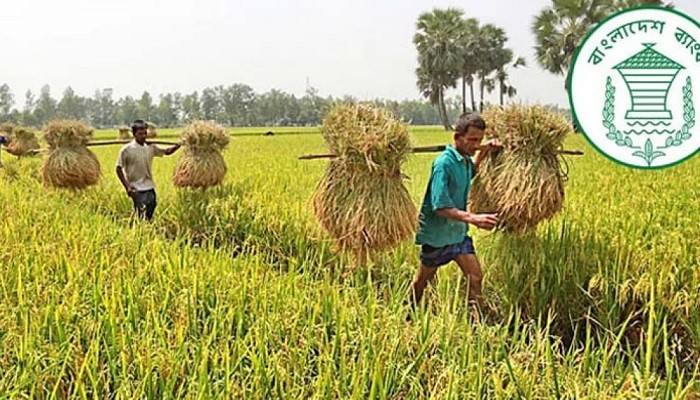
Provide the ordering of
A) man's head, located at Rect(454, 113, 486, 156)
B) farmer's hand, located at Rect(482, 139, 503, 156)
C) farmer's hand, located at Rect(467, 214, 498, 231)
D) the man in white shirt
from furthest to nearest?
1. the man in white shirt
2. farmer's hand, located at Rect(482, 139, 503, 156)
3. man's head, located at Rect(454, 113, 486, 156)
4. farmer's hand, located at Rect(467, 214, 498, 231)

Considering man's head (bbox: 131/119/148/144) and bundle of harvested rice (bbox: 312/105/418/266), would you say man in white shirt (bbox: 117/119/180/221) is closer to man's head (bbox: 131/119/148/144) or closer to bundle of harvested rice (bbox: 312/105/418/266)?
man's head (bbox: 131/119/148/144)

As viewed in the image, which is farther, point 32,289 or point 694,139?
point 694,139

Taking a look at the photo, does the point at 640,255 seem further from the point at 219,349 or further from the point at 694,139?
the point at 219,349

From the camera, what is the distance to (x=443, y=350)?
2.53 meters

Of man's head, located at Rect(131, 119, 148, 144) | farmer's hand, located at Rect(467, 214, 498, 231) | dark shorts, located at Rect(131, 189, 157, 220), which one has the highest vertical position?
man's head, located at Rect(131, 119, 148, 144)

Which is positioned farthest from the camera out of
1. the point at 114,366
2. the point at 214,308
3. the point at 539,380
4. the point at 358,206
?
the point at 358,206

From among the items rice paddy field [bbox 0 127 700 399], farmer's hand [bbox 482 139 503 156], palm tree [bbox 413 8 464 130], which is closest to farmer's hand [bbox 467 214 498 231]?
rice paddy field [bbox 0 127 700 399]

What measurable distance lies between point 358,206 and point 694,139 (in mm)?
2297

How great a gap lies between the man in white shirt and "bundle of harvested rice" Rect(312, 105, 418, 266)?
2.92 m

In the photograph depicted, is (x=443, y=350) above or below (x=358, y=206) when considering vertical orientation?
below

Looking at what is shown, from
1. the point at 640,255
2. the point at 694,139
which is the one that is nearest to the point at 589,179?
the point at 694,139

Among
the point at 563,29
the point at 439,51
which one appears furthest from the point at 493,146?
the point at 439,51

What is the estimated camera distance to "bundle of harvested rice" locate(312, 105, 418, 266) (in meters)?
3.53

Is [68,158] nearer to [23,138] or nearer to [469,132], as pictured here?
[469,132]
